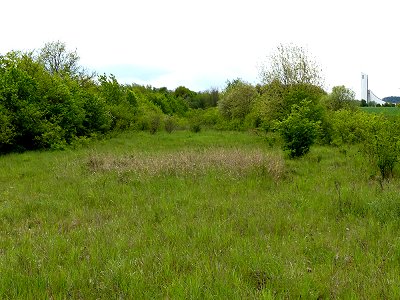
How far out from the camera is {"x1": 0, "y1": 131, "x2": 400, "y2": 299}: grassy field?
11.4ft

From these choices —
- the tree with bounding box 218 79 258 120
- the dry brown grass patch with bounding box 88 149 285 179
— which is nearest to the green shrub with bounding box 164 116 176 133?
the tree with bounding box 218 79 258 120

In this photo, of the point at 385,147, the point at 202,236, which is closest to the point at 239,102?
the point at 385,147

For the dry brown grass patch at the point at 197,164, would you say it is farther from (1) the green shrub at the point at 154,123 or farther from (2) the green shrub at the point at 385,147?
(1) the green shrub at the point at 154,123

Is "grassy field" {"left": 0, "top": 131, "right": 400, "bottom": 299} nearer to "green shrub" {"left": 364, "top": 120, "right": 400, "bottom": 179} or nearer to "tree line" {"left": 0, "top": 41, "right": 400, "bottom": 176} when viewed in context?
"green shrub" {"left": 364, "top": 120, "right": 400, "bottom": 179}

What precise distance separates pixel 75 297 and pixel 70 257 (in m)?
1.04

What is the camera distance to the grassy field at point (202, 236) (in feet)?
11.4

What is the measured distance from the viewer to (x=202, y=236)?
496cm

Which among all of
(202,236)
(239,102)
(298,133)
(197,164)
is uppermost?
(239,102)

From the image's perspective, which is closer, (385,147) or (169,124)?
(385,147)

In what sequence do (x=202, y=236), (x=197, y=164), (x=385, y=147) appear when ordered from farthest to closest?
(x=197, y=164) < (x=385, y=147) < (x=202, y=236)

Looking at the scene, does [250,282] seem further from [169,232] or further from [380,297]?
[169,232]

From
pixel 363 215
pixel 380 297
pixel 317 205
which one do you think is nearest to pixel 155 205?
pixel 317 205

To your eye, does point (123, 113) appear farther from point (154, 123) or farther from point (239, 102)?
point (239, 102)

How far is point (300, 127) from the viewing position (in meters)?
A: 14.0
